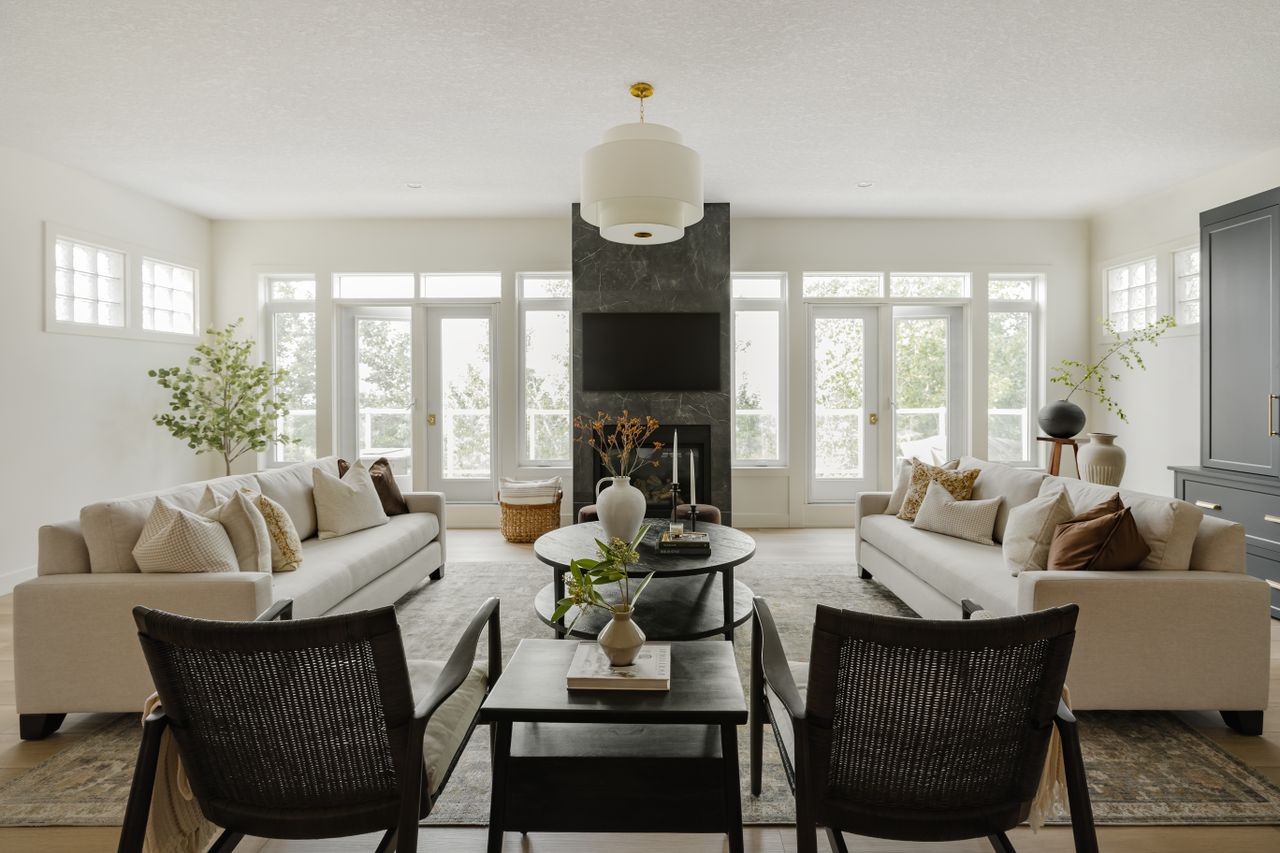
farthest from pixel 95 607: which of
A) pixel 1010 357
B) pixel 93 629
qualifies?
pixel 1010 357

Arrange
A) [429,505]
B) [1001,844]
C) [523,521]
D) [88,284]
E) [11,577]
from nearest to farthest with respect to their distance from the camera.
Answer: [1001,844] < [11,577] < [429,505] < [88,284] < [523,521]

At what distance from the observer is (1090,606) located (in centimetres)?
242

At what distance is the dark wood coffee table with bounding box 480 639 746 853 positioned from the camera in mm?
1546

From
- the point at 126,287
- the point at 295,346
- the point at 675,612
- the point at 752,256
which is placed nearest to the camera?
the point at 675,612

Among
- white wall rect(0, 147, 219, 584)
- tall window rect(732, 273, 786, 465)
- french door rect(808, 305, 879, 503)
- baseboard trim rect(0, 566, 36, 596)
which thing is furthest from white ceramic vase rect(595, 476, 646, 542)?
white wall rect(0, 147, 219, 584)

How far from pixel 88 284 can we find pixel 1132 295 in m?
8.11

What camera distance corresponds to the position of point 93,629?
2.41m

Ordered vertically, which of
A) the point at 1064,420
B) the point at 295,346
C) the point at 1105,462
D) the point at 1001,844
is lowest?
the point at 1001,844

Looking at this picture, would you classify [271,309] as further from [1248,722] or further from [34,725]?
[1248,722]

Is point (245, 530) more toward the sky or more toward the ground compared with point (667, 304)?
more toward the ground

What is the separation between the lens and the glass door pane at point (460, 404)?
6473 mm

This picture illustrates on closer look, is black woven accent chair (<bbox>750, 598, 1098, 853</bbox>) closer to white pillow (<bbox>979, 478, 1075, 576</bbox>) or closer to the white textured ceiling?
white pillow (<bbox>979, 478, 1075, 576</bbox>)

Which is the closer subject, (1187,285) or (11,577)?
(11,577)

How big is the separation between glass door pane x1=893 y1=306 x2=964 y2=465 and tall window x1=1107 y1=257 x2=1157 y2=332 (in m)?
1.24
